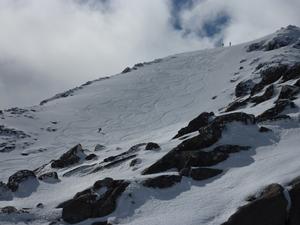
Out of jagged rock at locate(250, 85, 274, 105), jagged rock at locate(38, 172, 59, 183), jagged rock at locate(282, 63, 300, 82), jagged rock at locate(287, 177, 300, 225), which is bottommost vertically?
jagged rock at locate(287, 177, 300, 225)

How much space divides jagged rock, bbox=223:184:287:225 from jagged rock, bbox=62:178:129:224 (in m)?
7.54

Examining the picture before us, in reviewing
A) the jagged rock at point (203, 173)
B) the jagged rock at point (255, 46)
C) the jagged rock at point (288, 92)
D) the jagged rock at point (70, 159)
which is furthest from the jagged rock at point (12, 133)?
the jagged rock at point (255, 46)

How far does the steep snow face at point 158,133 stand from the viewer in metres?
28.9

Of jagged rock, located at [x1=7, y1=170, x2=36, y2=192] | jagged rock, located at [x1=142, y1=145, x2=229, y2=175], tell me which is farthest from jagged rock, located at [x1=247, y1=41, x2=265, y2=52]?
jagged rock, located at [x1=142, y1=145, x2=229, y2=175]

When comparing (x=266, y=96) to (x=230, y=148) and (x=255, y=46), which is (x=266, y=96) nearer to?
(x=230, y=148)

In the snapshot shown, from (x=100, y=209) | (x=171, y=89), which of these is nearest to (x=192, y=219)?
(x=100, y=209)

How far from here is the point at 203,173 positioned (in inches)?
1246

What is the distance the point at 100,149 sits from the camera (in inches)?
2184

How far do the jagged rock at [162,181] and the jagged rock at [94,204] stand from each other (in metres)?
1.22

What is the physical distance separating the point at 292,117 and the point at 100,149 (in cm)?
2300

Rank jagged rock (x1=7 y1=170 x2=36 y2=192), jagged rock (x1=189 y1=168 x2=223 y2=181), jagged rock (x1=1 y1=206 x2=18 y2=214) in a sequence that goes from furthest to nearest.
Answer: jagged rock (x1=7 y1=170 x2=36 y2=192) < jagged rock (x1=1 y1=206 x2=18 y2=214) < jagged rock (x1=189 y1=168 x2=223 y2=181)

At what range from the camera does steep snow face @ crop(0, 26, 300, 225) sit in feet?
94.7

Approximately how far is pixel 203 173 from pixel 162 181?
2.32 m

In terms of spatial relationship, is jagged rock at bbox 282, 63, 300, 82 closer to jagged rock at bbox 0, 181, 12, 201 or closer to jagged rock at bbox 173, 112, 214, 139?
jagged rock at bbox 173, 112, 214, 139
